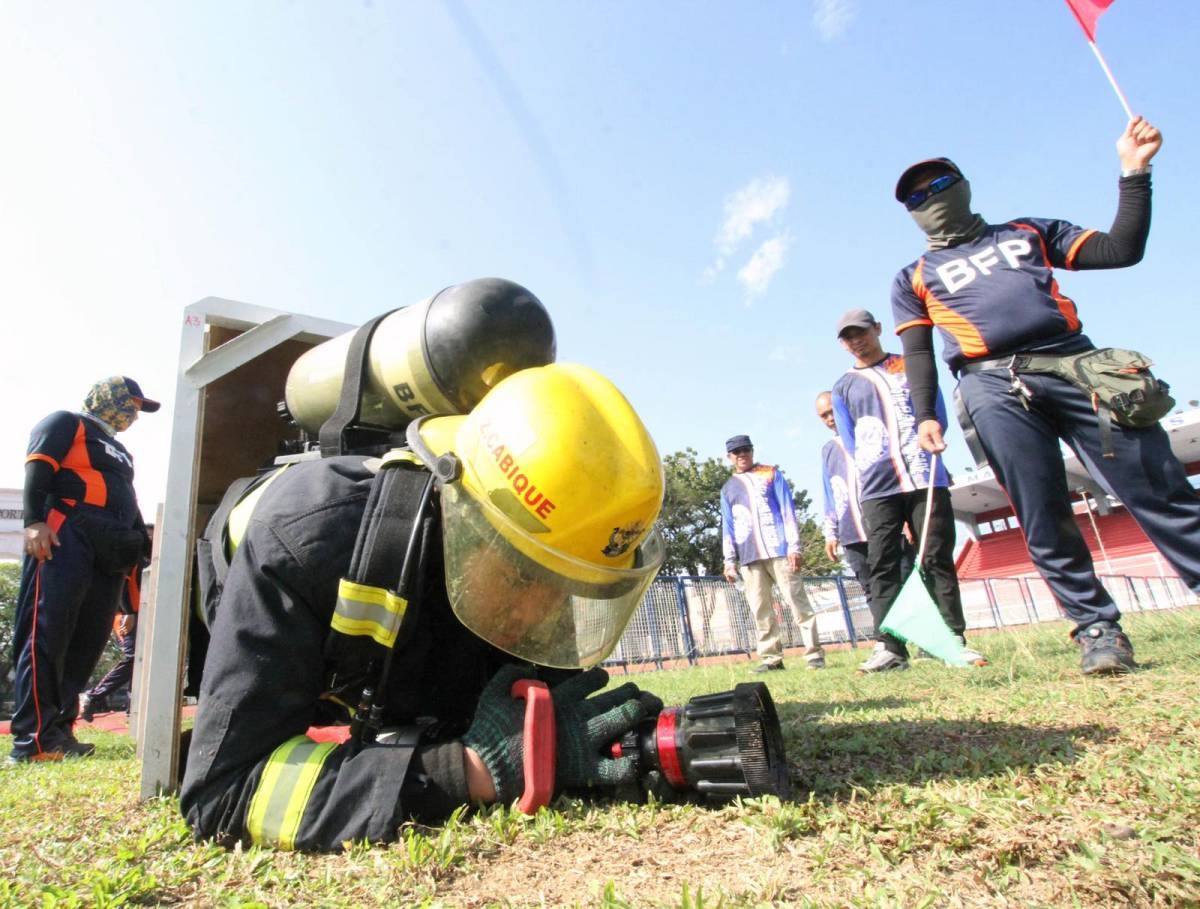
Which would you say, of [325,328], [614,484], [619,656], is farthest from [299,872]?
[619,656]

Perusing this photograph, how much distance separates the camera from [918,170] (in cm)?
301

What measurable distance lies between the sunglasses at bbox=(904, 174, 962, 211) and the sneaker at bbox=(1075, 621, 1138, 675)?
1.85m

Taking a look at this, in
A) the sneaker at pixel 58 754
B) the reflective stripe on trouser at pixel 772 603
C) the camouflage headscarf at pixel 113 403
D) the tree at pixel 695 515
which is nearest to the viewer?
the sneaker at pixel 58 754

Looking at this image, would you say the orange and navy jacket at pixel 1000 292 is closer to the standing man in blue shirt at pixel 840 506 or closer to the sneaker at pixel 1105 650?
the sneaker at pixel 1105 650

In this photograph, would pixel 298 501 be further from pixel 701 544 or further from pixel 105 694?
pixel 701 544

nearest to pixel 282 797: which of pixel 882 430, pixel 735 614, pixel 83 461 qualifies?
pixel 83 461

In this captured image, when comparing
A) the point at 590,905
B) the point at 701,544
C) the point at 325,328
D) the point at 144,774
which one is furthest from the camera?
the point at 701,544

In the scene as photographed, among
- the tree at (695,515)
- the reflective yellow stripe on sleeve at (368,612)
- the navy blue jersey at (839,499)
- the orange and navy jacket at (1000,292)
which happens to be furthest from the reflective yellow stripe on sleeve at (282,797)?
the tree at (695,515)

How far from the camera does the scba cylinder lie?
1819mm

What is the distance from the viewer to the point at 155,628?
1.96 metres

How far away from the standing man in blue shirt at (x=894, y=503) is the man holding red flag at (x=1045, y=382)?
103 centimetres

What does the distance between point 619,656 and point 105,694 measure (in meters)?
6.80

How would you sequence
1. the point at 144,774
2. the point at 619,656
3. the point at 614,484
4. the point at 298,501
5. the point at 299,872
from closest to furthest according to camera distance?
the point at 299,872 < the point at 614,484 < the point at 298,501 < the point at 144,774 < the point at 619,656

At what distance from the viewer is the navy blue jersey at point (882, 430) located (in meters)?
3.98
